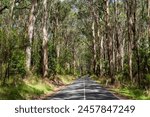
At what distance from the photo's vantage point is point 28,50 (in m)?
35.3

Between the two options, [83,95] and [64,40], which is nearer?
[83,95]

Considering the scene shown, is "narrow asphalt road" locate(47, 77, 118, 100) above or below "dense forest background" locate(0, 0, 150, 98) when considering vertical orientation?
below

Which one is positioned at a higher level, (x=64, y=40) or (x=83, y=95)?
(x=64, y=40)

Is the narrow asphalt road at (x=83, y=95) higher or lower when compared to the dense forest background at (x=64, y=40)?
lower

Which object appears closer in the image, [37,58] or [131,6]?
[131,6]

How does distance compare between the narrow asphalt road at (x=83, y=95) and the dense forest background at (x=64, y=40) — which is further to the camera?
the dense forest background at (x=64, y=40)

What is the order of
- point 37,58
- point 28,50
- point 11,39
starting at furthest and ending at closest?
1. point 37,58
2. point 28,50
3. point 11,39

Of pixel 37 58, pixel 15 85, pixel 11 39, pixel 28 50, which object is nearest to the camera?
pixel 11 39

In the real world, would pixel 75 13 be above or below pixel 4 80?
above

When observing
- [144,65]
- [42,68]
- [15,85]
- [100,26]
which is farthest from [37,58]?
[100,26]

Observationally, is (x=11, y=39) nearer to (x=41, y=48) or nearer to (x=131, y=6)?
(x=131, y=6)

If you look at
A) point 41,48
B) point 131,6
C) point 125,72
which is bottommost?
point 125,72

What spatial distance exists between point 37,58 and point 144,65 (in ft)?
41.6

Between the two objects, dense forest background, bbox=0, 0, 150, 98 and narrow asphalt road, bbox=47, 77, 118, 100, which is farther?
dense forest background, bbox=0, 0, 150, 98
